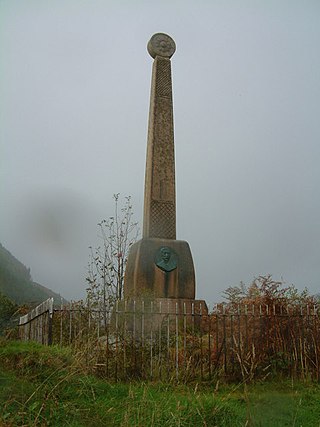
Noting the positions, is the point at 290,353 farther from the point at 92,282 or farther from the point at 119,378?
the point at 92,282

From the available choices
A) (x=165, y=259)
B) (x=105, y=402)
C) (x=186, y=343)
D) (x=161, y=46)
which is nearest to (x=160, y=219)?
(x=165, y=259)

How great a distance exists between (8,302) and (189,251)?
7088 mm

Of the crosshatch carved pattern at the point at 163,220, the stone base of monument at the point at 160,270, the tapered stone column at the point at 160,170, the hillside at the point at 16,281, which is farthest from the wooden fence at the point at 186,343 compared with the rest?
the hillside at the point at 16,281

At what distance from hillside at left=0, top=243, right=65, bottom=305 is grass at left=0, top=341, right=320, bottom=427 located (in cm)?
913

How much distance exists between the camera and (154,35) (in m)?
12.0

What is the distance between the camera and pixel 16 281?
15.9 m

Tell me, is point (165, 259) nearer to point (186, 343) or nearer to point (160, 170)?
point (160, 170)

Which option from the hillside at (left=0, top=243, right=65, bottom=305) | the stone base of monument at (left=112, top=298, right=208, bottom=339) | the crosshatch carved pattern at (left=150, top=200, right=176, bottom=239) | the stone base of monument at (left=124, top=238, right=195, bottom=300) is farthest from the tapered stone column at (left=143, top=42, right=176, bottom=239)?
the hillside at (left=0, top=243, right=65, bottom=305)

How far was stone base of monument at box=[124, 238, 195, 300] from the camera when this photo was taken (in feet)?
31.2

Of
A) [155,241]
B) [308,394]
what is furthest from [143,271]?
[308,394]

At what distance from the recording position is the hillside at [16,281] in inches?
588

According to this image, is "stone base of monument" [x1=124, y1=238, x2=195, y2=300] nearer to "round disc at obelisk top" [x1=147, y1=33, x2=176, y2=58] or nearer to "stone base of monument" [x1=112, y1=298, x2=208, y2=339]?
"stone base of monument" [x1=112, y1=298, x2=208, y2=339]

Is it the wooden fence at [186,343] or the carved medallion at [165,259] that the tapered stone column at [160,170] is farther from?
the wooden fence at [186,343]

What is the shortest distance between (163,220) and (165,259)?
40.6 inches
